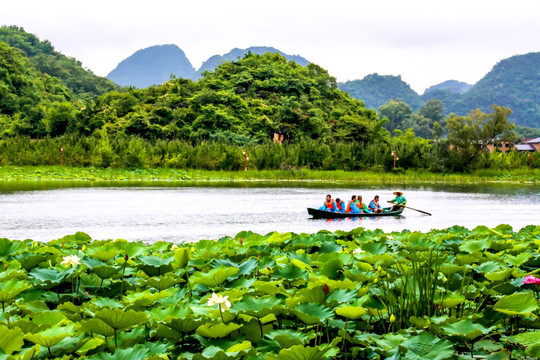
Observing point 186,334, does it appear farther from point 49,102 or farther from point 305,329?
point 49,102

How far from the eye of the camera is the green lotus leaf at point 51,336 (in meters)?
2.17

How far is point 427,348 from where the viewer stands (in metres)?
2.28

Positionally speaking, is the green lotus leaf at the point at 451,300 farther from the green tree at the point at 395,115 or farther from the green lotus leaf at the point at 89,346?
the green tree at the point at 395,115

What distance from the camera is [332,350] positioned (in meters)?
2.15

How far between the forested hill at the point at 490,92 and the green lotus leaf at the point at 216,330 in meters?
147

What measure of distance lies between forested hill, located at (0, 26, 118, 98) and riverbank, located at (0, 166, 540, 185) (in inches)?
1602

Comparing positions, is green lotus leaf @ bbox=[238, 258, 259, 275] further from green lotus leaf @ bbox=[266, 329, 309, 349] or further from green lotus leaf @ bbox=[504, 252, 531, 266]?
green lotus leaf @ bbox=[504, 252, 531, 266]

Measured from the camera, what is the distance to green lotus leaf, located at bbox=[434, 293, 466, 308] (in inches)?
113

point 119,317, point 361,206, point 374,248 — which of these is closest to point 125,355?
point 119,317

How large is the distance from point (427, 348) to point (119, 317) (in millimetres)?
1310

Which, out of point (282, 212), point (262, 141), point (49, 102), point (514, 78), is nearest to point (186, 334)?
point (282, 212)

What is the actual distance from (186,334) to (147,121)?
42485mm

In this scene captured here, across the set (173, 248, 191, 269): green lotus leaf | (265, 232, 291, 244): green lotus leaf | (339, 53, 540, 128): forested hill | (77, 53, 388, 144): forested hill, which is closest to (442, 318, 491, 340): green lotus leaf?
(173, 248, 191, 269): green lotus leaf

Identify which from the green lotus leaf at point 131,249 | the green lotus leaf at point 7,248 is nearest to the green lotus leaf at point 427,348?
the green lotus leaf at point 131,249
